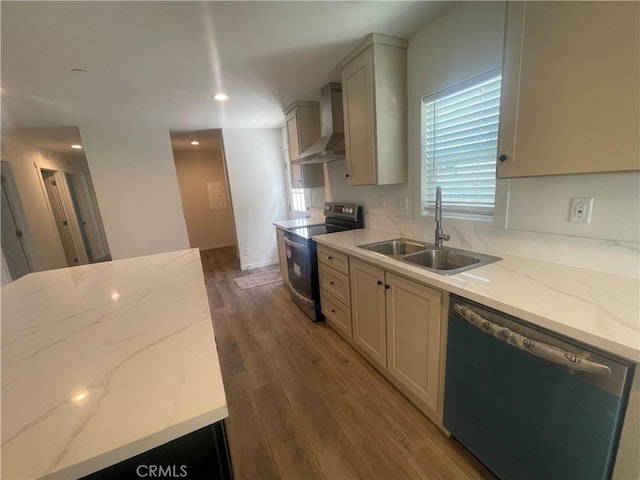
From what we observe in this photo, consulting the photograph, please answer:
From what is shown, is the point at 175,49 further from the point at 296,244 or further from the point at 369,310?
the point at 369,310

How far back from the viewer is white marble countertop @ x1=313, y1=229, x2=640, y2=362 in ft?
2.65

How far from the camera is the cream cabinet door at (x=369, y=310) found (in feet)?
5.86

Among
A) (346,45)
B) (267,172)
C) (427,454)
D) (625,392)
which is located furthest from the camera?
(267,172)

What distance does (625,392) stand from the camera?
2.55 feet

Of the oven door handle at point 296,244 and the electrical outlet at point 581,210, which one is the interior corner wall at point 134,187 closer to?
the oven door handle at point 296,244

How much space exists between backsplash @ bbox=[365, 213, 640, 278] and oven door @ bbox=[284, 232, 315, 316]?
1094 millimetres

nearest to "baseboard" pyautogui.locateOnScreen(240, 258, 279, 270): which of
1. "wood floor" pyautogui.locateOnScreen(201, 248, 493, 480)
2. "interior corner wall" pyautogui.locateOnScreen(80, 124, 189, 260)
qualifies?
"interior corner wall" pyautogui.locateOnScreen(80, 124, 189, 260)

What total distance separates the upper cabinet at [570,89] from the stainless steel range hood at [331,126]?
5.07ft

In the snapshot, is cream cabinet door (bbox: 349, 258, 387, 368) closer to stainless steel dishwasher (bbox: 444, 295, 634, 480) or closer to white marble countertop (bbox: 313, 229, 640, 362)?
white marble countertop (bbox: 313, 229, 640, 362)

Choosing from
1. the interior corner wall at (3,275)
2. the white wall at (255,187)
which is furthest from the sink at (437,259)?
the interior corner wall at (3,275)

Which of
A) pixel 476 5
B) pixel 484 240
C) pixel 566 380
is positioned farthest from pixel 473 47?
pixel 566 380

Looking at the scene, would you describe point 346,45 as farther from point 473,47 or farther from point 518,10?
point 518,10

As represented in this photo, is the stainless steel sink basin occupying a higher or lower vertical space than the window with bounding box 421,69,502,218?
lower

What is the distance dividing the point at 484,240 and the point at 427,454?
4.14 ft
